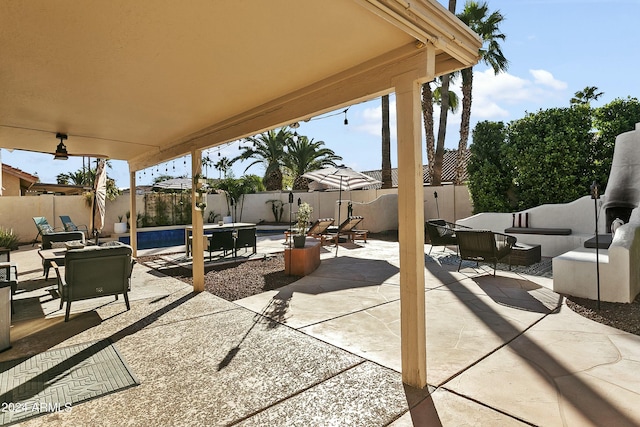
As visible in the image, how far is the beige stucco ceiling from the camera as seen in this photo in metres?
2.13

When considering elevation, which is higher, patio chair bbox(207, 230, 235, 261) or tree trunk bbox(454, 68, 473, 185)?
tree trunk bbox(454, 68, 473, 185)

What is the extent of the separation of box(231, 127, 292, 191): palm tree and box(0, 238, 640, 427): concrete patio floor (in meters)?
15.2

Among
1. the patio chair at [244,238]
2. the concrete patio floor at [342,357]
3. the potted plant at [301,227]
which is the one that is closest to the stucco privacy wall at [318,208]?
the patio chair at [244,238]

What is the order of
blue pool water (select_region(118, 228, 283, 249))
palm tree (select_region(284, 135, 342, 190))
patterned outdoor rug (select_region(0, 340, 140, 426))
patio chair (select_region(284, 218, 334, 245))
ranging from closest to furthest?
patterned outdoor rug (select_region(0, 340, 140, 426)) < patio chair (select_region(284, 218, 334, 245)) < blue pool water (select_region(118, 228, 283, 249)) < palm tree (select_region(284, 135, 342, 190))

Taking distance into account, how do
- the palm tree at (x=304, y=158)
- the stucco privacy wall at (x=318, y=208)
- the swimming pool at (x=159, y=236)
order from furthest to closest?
the palm tree at (x=304, y=158) < the swimming pool at (x=159, y=236) < the stucco privacy wall at (x=318, y=208)

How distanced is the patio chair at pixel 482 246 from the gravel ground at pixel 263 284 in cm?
97

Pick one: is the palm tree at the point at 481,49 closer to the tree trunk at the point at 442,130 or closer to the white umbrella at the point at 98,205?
the tree trunk at the point at 442,130

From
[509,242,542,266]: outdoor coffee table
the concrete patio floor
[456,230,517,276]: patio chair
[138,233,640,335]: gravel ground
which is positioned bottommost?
the concrete patio floor

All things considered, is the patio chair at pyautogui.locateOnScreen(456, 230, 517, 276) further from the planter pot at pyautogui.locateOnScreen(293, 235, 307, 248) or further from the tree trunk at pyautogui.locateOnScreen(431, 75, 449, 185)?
the tree trunk at pyautogui.locateOnScreen(431, 75, 449, 185)

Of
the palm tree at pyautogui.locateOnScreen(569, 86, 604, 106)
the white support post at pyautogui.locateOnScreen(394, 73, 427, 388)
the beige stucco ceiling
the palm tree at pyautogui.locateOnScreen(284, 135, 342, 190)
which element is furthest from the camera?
the palm tree at pyautogui.locateOnScreen(284, 135, 342, 190)

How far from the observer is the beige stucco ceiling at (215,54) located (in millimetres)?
2131

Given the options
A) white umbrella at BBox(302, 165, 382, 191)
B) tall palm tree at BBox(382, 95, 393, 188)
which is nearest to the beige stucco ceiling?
white umbrella at BBox(302, 165, 382, 191)

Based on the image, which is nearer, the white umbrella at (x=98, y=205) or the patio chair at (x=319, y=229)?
the white umbrella at (x=98, y=205)

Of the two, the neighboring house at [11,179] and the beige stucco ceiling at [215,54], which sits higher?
Result: the neighboring house at [11,179]
